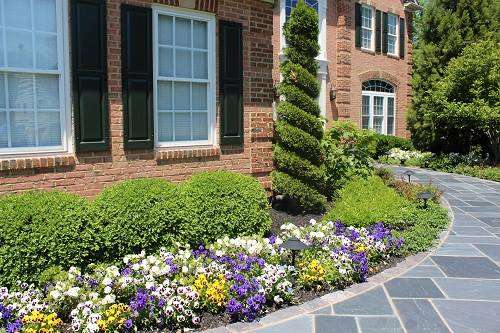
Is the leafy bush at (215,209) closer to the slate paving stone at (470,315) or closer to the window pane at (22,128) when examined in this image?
the window pane at (22,128)

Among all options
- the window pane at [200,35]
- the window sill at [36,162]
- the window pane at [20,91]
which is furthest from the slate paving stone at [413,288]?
the window pane at [20,91]

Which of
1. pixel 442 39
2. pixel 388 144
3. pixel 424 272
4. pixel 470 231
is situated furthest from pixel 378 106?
pixel 424 272

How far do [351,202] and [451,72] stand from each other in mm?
9505

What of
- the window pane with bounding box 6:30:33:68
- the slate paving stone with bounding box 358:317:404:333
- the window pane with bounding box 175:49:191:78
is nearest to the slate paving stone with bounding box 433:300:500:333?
the slate paving stone with bounding box 358:317:404:333

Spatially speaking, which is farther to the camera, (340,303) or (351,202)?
(351,202)

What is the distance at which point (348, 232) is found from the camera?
6.19m

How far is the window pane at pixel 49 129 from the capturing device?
5.60 m

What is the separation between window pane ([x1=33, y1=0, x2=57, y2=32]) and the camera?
545 centimetres

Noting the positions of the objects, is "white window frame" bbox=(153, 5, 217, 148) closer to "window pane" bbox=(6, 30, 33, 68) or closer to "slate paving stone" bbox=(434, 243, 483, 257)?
"window pane" bbox=(6, 30, 33, 68)

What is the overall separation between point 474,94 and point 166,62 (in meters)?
11.5

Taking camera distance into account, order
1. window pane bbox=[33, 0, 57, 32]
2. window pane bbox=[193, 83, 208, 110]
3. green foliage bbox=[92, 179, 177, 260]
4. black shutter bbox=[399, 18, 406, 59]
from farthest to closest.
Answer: black shutter bbox=[399, 18, 406, 59], window pane bbox=[193, 83, 208, 110], window pane bbox=[33, 0, 57, 32], green foliage bbox=[92, 179, 177, 260]

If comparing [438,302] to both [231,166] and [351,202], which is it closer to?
[351,202]

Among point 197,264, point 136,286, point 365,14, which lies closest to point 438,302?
point 197,264

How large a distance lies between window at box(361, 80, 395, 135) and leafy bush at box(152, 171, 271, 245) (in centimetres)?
1340
